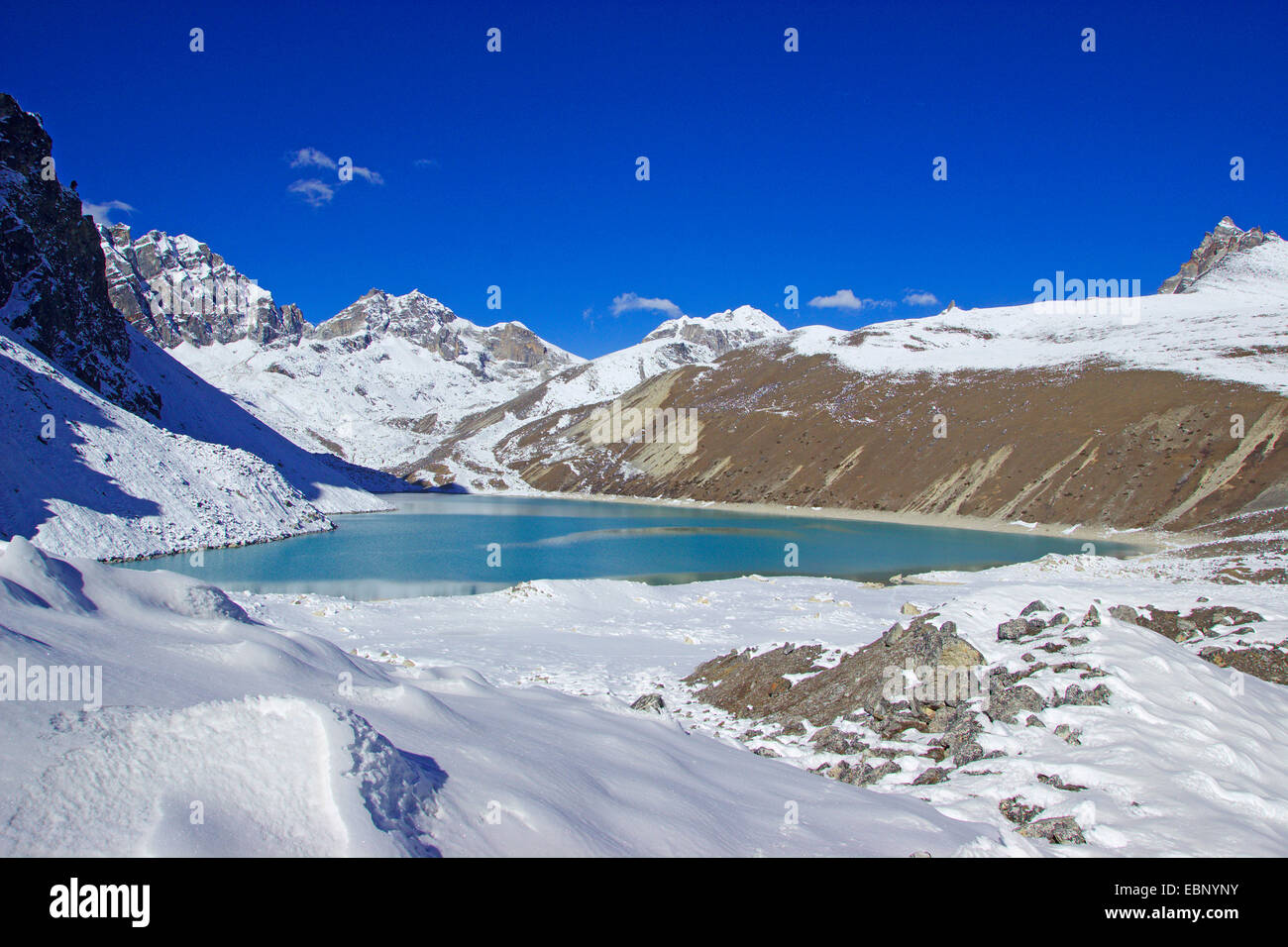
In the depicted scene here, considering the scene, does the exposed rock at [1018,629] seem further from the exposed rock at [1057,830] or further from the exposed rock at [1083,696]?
the exposed rock at [1057,830]

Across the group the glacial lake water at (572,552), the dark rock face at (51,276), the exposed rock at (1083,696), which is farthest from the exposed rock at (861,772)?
the dark rock face at (51,276)

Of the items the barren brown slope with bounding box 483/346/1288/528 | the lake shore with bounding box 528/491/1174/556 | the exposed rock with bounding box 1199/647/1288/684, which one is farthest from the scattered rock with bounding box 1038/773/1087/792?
the barren brown slope with bounding box 483/346/1288/528

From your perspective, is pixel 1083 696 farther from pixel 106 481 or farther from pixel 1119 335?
pixel 1119 335

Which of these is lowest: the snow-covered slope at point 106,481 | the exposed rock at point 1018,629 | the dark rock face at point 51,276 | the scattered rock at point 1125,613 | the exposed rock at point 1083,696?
the exposed rock at point 1083,696

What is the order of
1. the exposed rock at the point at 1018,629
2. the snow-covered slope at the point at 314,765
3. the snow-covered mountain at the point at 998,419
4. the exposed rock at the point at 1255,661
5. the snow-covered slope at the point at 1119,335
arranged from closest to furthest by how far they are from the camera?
the snow-covered slope at the point at 314,765 < the exposed rock at the point at 1018,629 < the exposed rock at the point at 1255,661 < the snow-covered mountain at the point at 998,419 < the snow-covered slope at the point at 1119,335

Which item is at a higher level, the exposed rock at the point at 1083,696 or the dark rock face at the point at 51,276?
the dark rock face at the point at 51,276
